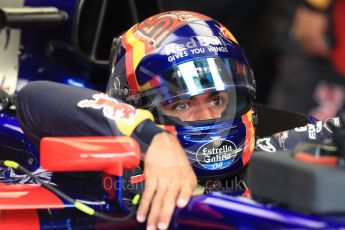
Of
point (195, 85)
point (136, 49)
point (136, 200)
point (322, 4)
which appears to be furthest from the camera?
point (322, 4)

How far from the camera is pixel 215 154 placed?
9.37 ft

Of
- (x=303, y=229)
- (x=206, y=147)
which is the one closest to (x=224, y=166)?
(x=206, y=147)

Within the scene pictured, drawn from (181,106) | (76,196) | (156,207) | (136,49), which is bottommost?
(76,196)

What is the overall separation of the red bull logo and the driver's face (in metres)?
0.31

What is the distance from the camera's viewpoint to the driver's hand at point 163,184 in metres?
2.40

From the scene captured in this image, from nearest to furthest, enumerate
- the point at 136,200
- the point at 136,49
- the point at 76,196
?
the point at 136,200
the point at 76,196
the point at 136,49

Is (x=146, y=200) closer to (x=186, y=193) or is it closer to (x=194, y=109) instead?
(x=186, y=193)

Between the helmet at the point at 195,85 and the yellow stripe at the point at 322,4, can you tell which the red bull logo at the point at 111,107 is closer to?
the helmet at the point at 195,85

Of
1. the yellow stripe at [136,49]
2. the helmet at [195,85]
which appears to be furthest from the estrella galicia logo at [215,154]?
the yellow stripe at [136,49]

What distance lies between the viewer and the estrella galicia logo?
2846mm

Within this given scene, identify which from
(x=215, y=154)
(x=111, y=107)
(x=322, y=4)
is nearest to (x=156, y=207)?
(x=111, y=107)

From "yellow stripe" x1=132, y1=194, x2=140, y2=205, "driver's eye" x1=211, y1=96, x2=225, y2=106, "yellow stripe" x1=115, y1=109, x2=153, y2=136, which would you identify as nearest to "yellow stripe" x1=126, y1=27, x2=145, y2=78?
"driver's eye" x1=211, y1=96, x2=225, y2=106

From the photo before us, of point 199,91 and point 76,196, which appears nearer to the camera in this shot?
point 76,196

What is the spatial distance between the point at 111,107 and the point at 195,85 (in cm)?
36
